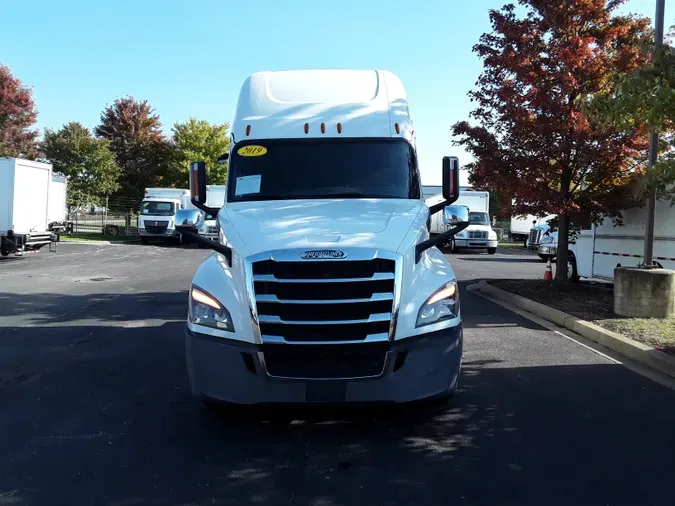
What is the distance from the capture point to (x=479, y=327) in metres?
9.65

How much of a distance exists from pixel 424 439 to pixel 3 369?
484 centimetres

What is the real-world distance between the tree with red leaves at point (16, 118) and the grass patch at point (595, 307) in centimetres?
3340

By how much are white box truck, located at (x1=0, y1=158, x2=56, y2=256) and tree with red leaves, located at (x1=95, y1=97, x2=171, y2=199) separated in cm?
2483

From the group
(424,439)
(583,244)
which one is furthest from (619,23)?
(424,439)

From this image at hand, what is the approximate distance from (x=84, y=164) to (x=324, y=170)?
38852 millimetres

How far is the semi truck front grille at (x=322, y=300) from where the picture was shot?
448 centimetres

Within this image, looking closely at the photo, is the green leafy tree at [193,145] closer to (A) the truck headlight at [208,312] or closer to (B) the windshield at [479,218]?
(B) the windshield at [479,218]

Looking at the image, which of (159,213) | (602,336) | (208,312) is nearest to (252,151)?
(208,312)

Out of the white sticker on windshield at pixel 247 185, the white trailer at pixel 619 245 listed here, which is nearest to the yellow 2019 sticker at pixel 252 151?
the white sticker on windshield at pixel 247 185

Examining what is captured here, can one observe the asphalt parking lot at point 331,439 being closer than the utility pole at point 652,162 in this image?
Yes

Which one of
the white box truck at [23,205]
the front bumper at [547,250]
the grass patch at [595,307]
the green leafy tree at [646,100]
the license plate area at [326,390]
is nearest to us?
the license plate area at [326,390]

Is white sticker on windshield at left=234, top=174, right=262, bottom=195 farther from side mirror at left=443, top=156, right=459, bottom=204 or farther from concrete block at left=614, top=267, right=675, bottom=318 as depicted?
concrete block at left=614, top=267, right=675, bottom=318

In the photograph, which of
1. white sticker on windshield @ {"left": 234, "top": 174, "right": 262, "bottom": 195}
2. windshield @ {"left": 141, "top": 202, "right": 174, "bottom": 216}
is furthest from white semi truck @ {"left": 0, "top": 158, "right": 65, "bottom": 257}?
white sticker on windshield @ {"left": 234, "top": 174, "right": 262, "bottom": 195}

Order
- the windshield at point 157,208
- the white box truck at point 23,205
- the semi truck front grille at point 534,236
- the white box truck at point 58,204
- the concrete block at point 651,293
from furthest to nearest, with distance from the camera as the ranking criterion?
the windshield at point 157,208 < the semi truck front grille at point 534,236 < the white box truck at point 58,204 < the white box truck at point 23,205 < the concrete block at point 651,293
